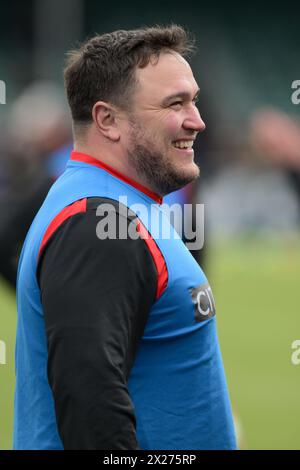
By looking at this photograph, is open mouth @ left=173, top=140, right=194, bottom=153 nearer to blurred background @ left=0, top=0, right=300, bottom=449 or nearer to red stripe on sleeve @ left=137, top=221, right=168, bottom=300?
red stripe on sleeve @ left=137, top=221, right=168, bottom=300

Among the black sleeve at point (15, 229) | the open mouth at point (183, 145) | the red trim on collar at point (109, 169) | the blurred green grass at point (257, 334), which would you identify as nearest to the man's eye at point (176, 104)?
the open mouth at point (183, 145)

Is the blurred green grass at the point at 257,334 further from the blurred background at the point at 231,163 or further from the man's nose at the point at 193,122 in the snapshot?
the man's nose at the point at 193,122

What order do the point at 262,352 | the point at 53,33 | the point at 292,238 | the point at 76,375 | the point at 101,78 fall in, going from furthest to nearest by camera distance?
1. the point at 53,33
2. the point at 292,238
3. the point at 262,352
4. the point at 101,78
5. the point at 76,375

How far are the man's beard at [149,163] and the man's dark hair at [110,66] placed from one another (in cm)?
11

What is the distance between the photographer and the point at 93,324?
2562 millimetres

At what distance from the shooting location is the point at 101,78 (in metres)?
3.01

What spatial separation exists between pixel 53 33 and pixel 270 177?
611 centimetres

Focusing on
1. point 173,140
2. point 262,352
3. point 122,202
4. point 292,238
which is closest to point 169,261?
point 122,202

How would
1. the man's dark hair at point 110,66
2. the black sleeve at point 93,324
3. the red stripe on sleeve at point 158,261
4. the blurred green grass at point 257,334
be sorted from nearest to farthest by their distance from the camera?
the black sleeve at point 93,324, the red stripe on sleeve at point 158,261, the man's dark hair at point 110,66, the blurred green grass at point 257,334

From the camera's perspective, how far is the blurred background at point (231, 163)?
6.45 meters

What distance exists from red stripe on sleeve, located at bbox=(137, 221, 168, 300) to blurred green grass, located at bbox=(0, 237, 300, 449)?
3654 mm

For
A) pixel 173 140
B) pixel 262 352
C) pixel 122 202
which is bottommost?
pixel 262 352

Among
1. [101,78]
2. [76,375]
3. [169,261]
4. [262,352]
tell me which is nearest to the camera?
[76,375]

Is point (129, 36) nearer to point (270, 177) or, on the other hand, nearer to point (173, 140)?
point (173, 140)
